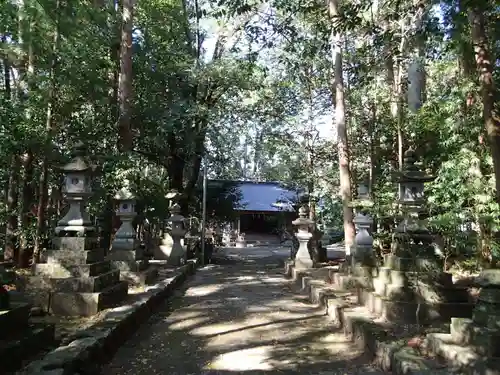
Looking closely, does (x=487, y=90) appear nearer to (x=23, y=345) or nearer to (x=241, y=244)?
(x=23, y=345)

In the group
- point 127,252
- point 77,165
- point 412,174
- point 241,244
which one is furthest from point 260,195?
point 77,165

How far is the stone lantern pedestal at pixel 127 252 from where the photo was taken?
30.7ft

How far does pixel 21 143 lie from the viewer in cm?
936

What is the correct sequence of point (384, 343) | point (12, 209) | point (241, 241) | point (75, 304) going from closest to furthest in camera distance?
point (384, 343) → point (75, 304) → point (12, 209) → point (241, 241)

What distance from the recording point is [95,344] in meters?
4.63

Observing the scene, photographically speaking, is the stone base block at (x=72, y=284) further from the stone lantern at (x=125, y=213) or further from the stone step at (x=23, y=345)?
the stone lantern at (x=125, y=213)

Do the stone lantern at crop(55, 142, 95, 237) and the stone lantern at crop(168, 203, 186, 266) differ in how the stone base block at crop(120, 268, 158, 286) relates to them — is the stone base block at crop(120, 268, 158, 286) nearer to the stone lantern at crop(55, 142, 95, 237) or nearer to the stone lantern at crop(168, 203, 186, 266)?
the stone lantern at crop(55, 142, 95, 237)

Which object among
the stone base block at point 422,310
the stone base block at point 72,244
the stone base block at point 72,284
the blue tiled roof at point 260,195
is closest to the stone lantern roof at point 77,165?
the stone base block at point 72,244

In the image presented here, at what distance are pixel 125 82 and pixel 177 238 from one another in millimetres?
5905

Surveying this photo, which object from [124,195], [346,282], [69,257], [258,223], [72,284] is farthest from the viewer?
[258,223]

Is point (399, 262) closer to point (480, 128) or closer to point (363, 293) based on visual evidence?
point (363, 293)

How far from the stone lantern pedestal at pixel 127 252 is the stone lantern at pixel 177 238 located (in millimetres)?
4029

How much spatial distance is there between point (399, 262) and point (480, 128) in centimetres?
462

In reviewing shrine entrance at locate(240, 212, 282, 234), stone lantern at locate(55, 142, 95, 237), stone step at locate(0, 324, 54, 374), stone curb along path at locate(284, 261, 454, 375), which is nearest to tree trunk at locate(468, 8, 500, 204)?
stone curb along path at locate(284, 261, 454, 375)
